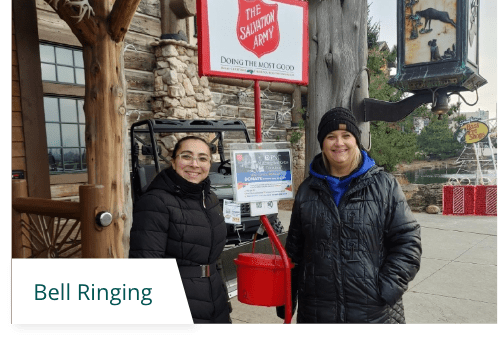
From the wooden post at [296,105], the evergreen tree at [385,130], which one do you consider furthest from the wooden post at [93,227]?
the wooden post at [296,105]

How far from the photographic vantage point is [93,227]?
2486 millimetres

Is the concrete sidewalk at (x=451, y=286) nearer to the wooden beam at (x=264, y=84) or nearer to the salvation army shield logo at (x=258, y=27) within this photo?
the salvation army shield logo at (x=258, y=27)

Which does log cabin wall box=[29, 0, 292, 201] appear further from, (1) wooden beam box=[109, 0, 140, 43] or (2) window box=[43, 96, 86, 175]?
(1) wooden beam box=[109, 0, 140, 43]

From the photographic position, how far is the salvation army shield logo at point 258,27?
2234 mm

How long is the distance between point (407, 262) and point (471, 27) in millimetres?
1402

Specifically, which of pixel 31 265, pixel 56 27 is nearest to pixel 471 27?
pixel 31 265

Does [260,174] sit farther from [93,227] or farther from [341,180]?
[93,227]

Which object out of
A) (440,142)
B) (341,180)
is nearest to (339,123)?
(341,180)

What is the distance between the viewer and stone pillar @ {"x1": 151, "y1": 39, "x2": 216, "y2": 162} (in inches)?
Answer: 269

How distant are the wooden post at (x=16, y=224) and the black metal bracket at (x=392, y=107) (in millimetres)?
2547

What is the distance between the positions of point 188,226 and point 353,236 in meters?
0.75

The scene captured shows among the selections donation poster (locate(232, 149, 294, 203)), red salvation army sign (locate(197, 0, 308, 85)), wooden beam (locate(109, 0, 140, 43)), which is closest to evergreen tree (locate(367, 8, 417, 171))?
wooden beam (locate(109, 0, 140, 43))

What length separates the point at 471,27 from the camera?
2.30 m

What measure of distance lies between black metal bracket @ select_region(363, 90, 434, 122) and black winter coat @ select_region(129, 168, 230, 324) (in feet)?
3.56
